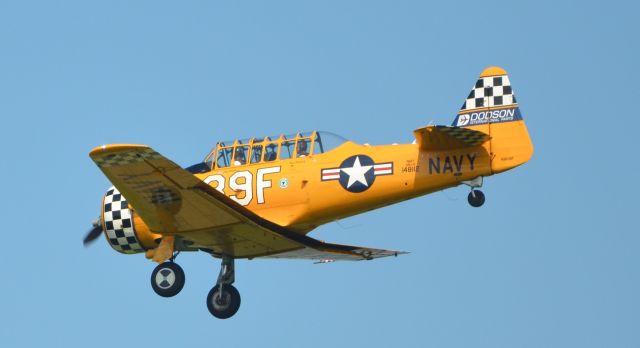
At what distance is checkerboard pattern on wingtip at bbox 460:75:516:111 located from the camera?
70.8 ft

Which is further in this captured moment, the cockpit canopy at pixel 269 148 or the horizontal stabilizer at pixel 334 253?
the horizontal stabilizer at pixel 334 253

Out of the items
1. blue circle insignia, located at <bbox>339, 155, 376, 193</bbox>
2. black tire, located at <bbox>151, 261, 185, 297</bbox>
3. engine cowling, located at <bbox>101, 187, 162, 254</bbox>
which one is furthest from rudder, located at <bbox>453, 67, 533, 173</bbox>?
engine cowling, located at <bbox>101, 187, 162, 254</bbox>

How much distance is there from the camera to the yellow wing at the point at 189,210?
20.1 meters

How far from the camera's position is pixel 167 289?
22.5 meters

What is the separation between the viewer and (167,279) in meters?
22.5

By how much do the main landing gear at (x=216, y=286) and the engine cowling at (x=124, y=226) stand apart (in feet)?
1.70

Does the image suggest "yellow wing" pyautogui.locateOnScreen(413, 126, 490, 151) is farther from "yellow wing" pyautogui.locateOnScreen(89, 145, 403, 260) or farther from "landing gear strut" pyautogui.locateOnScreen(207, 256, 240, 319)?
"landing gear strut" pyautogui.locateOnScreen(207, 256, 240, 319)

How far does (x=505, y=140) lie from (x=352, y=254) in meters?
4.24

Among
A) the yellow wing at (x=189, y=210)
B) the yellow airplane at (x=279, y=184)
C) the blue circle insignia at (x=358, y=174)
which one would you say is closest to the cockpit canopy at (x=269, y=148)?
the yellow airplane at (x=279, y=184)

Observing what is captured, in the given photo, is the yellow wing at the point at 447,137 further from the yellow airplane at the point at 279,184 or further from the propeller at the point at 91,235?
the propeller at the point at 91,235

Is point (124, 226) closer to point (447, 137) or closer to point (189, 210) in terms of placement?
point (189, 210)

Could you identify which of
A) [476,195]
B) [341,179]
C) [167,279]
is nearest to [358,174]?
[341,179]

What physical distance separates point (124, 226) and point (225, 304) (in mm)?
Answer: 2150

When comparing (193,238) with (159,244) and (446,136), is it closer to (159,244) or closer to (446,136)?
(159,244)
